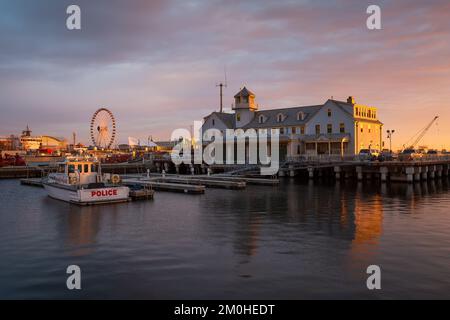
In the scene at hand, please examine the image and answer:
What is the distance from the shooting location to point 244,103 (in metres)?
80.1

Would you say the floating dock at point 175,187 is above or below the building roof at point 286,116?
below

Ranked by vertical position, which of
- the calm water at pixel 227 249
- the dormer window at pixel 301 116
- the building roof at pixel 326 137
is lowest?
the calm water at pixel 227 249

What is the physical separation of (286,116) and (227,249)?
59.1 m

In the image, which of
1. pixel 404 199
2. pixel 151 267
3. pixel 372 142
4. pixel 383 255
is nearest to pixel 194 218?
pixel 151 267

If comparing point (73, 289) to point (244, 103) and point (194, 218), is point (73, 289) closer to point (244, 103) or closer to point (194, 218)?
point (194, 218)

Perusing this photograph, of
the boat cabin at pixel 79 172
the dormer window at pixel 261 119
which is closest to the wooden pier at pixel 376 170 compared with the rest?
the dormer window at pixel 261 119

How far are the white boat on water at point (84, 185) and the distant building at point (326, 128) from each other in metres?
36.8

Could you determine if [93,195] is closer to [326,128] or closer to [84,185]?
[84,185]

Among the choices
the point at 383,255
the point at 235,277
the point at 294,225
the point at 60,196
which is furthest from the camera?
the point at 60,196

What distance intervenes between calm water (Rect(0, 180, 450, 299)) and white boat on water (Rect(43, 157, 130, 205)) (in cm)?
138

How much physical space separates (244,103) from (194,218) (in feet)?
181

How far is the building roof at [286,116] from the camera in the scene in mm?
72188

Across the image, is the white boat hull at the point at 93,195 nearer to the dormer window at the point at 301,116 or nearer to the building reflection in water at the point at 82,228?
the building reflection in water at the point at 82,228
